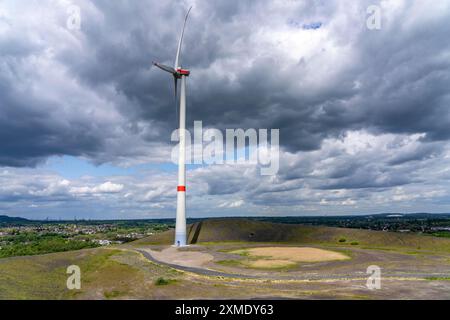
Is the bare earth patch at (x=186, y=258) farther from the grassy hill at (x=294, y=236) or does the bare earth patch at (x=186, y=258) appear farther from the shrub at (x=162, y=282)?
the grassy hill at (x=294, y=236)

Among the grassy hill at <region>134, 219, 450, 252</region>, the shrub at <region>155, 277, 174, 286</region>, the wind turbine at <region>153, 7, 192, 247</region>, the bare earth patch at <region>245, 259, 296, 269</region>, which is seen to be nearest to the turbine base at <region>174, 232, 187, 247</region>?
the wind turbine at <region>153, 7, 192, 247</region>

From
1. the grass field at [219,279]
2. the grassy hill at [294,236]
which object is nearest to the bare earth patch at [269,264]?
the grass field at [219,279]

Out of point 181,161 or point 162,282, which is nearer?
point 162,282

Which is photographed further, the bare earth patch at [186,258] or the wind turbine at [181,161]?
the wind turbine at [181,161]

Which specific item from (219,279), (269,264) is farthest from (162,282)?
(269,264)

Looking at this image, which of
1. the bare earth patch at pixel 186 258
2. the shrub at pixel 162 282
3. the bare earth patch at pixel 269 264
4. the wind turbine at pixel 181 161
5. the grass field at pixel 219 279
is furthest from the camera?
the wind turbine at pixel 181 161

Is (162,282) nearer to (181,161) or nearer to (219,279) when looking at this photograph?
(219,279)

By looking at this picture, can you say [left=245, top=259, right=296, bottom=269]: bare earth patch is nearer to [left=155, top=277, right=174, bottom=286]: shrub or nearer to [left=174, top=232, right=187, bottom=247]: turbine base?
[left=155, top=277, right=174, bottom=286]: shrub
